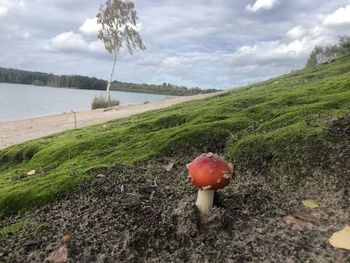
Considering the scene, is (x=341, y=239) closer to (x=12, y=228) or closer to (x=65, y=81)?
(x=12, y=228)

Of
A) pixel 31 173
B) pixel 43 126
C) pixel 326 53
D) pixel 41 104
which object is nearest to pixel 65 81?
pixel 41 104

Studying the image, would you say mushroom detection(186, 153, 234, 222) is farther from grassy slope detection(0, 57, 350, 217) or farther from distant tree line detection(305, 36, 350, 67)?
distant tree line detection(305, 36, 350, 67)

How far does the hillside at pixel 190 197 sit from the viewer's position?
3785 mm

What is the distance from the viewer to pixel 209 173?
383cm

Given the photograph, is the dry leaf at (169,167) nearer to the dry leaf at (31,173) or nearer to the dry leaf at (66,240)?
the dry leaf at (66,240)

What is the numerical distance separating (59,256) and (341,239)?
253cm

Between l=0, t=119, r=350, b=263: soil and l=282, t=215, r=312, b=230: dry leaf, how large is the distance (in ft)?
0.06

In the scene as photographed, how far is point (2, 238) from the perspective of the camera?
427 cm

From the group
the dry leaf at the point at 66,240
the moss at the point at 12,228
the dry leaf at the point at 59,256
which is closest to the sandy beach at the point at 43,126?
the moss at the point at 12,228

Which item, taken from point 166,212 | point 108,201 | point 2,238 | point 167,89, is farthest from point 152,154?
point 167,89

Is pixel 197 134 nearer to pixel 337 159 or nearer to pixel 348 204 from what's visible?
pixel 337 159

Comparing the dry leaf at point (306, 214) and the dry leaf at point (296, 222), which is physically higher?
the dry leaf at point (306, 214)

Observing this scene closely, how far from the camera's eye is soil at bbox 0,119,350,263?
370 cm

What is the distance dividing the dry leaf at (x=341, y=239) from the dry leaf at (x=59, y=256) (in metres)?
2.38
